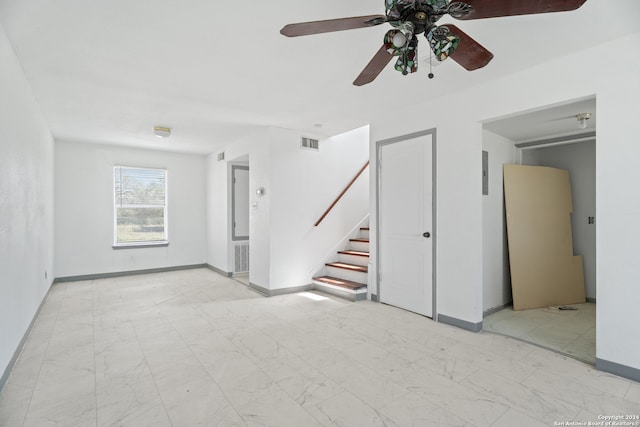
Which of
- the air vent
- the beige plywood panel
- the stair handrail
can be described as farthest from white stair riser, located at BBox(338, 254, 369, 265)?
the beige plywood panel

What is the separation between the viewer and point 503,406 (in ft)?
6.83

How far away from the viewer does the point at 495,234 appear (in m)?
4.10

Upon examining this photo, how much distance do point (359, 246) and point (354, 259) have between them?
333 millimetres

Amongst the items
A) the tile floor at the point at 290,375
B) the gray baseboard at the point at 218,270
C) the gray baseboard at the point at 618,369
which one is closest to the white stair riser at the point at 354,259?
the tile floor at the point at 290,375

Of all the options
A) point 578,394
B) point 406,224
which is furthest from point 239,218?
point 578,394

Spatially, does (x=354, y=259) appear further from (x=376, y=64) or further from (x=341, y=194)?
(x=376, y=64)

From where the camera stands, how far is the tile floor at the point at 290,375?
2.01 m

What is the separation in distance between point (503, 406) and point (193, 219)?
653cm

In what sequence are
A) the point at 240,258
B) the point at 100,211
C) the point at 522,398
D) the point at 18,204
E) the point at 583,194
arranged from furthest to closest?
the point at 240,258 → the point at 100,211 → the point at 583,194 → the point at 18,204 → the point at 522,398

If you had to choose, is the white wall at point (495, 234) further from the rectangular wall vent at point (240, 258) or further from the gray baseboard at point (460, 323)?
the rectangular wall vent at point (240, 258)

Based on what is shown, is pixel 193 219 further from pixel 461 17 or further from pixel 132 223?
pixel 461 17

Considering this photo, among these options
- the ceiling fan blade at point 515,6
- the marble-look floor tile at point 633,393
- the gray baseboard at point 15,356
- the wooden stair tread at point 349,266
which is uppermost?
the ceiling fan blade at point 515,6

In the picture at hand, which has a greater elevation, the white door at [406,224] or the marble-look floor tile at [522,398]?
the white door at [406,224]

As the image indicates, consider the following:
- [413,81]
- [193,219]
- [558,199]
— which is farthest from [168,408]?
[193,219]
